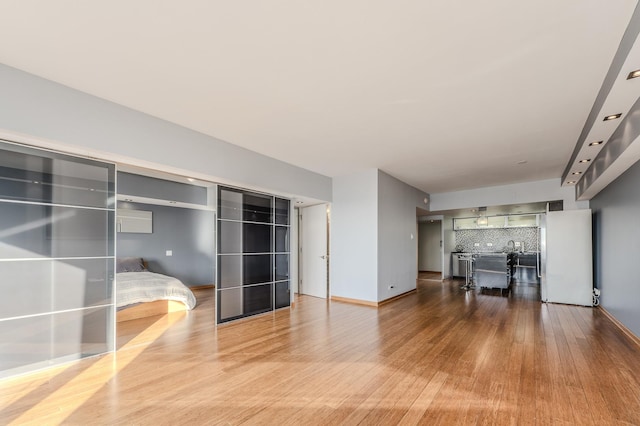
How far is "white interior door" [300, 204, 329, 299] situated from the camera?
22.5 feet

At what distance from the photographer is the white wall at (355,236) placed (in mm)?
6066

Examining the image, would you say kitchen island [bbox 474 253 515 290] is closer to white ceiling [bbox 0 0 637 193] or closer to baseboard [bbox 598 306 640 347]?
baseboard [bbox 598 306 640 347]

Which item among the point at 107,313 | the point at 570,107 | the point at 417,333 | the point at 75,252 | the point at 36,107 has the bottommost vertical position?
the point at 417,333

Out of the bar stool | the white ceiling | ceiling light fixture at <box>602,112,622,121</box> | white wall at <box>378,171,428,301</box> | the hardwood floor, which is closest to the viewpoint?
the white ceiling

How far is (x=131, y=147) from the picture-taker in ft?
11.2

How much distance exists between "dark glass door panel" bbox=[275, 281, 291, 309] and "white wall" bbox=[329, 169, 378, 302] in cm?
125

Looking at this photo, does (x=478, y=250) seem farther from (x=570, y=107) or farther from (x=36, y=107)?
(x=36, y=107)

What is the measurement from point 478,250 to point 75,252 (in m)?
11.1

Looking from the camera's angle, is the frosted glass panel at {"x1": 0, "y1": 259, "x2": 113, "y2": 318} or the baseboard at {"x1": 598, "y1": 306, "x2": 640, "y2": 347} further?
the baseboard at {"x1": 598, "y1": 306, "x2": 640, "y2": 347}

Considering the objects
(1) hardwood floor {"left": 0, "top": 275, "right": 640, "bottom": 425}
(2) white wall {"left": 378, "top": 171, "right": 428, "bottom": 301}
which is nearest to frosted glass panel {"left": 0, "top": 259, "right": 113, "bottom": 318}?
(1) hardwood floor {"left": 0, "top": 275, "right": 640, "bottom": 425}

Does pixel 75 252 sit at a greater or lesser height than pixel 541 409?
greater

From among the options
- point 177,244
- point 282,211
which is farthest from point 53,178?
point 177,244

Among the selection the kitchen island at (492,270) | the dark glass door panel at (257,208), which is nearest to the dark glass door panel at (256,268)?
the dark glass door panel at (257,208)

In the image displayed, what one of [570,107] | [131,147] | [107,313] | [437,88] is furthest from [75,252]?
[570,107]
